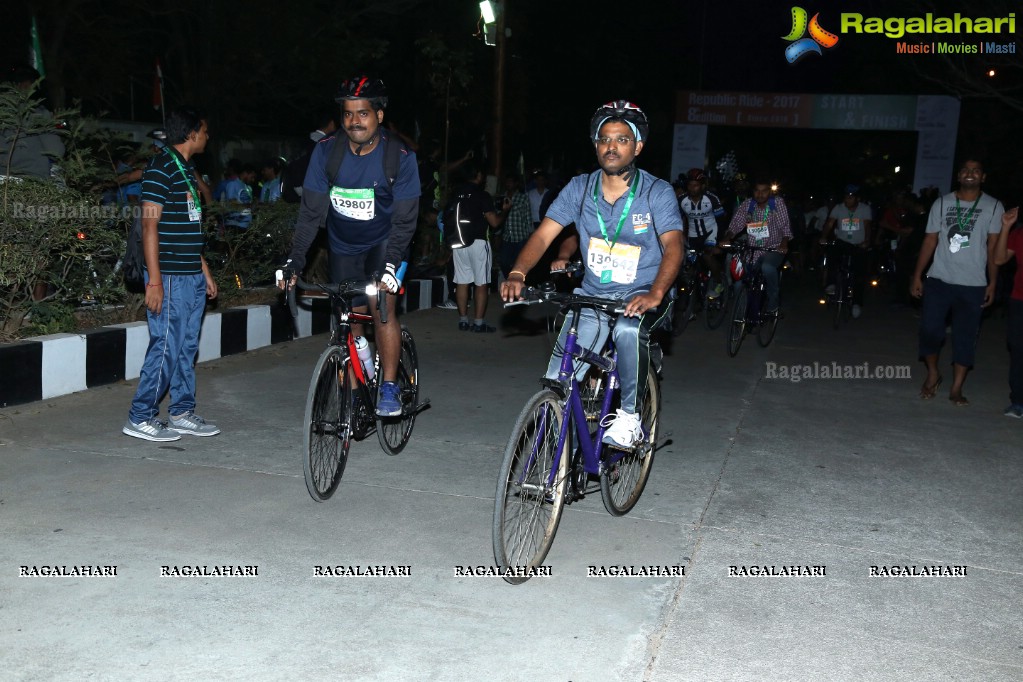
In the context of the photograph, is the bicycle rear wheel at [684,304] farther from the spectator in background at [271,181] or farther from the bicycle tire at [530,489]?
the bicycle tire at [530,489]

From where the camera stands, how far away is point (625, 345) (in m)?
4.61

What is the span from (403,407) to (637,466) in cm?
134

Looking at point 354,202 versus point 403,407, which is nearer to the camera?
point 354,202

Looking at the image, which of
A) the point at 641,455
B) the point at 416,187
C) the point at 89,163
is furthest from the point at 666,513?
the point at 89,163

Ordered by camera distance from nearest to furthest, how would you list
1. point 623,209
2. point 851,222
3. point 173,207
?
point 623,209, point 173,207, point 851,222

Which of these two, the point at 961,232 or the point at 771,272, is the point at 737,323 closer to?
the point at 771,272

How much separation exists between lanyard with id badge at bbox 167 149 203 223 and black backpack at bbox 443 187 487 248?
4717mm

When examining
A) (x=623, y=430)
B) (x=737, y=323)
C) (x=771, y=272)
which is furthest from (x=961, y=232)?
(x=623, y=430)

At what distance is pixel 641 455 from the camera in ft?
16.8

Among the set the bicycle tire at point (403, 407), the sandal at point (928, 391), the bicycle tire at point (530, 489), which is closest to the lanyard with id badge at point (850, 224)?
the sandal at point (928, 391)

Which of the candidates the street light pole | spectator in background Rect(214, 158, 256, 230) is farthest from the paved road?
the street light pole

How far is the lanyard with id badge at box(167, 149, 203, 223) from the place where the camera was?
593 cm

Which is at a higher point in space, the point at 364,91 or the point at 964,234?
the point at 364,91

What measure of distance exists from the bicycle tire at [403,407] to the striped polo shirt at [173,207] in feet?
4.32
